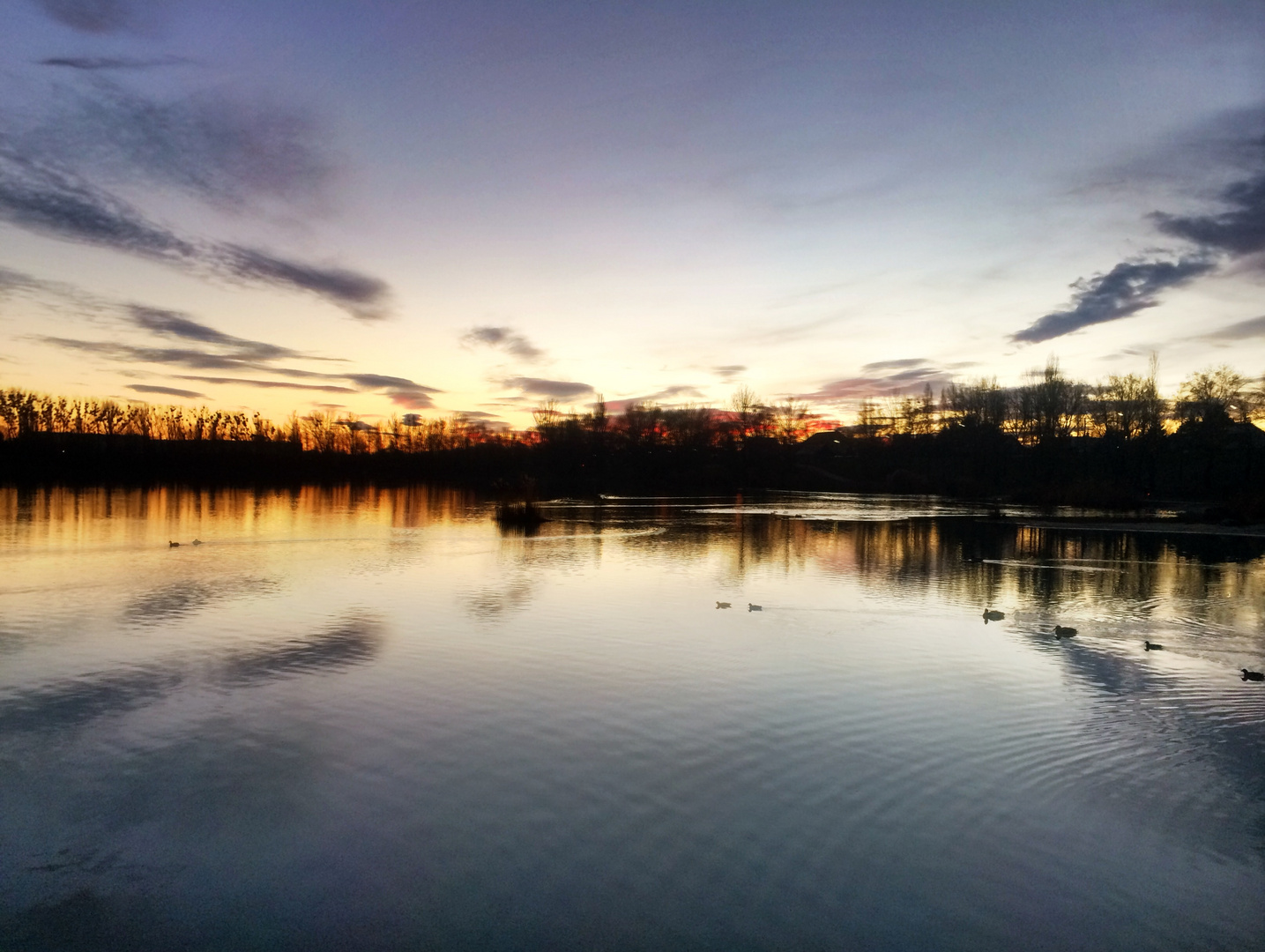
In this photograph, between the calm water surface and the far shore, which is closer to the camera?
the calm water surface

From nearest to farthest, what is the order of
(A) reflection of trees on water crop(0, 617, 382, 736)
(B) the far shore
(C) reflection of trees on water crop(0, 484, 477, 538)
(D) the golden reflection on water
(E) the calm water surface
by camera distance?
(E) the calm water surface < (A) reflection of trees on water crop(0, 617, 382, 736) < (D) the golden reflection on water < (C) reflection of trees on water crop(0, 484, 477, 538) < (B) the far shore

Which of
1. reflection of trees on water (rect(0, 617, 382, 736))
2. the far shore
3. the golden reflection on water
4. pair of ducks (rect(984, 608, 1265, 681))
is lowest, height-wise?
reflection of trees on water (rect(0, 617, 382, 736))

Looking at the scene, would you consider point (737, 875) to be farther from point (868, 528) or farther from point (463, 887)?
point (868, 528)

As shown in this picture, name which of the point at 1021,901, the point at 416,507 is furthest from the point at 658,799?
the point at 416,507

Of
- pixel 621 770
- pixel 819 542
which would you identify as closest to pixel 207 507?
pixel 819 542

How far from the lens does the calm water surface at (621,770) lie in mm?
5195

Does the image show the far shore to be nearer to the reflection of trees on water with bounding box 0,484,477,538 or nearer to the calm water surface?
the calm water surface

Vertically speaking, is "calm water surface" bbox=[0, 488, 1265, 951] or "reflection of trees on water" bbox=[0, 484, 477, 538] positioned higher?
"reflection of trees on water" bbox=[0, 484, 477, 538]

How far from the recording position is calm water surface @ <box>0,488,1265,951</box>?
5.20 m

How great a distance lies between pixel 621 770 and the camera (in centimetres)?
754

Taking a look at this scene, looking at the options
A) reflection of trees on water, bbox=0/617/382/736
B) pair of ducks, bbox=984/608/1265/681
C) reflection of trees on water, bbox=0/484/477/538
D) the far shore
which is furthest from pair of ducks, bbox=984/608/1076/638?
reflection of trees on water, bbox=0/484/477/538

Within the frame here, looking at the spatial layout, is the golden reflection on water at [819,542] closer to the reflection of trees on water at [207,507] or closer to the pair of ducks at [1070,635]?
the reflection of trees on water at [207,507]

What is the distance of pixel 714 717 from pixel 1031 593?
43.5 feet

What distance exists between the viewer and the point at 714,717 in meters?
9.16
